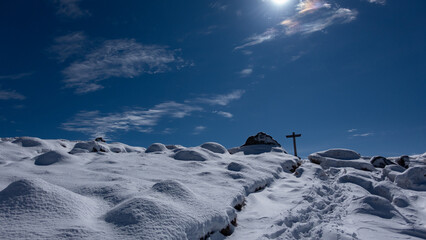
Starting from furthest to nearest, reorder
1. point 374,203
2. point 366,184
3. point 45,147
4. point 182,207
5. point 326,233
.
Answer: point 45,147, point 366,184, point 374,203, point 326,233, point 182,207

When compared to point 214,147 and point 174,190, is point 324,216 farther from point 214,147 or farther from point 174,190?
point 214,147

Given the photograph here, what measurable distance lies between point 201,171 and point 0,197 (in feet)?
17.9

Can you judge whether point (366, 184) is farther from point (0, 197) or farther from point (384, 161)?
point (0, 197)

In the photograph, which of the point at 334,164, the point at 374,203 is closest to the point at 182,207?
the point at 374,203

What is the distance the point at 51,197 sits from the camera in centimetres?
378

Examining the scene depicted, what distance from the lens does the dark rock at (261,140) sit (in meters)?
19.0

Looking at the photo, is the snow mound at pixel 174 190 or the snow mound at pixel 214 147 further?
the snow mound at pixel 214 147

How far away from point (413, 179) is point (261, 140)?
9757 mm

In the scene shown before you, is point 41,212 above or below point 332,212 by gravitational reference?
above

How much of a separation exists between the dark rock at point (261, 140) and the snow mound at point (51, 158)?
42.2ft

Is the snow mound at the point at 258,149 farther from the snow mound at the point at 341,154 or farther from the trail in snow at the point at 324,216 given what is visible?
the trail in snow at the point at 324,216

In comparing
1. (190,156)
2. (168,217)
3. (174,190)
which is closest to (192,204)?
(174,190)

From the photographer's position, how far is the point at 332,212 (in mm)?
5965

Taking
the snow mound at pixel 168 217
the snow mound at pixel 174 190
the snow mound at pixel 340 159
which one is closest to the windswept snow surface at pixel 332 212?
the snow mound at pixel 168 217
